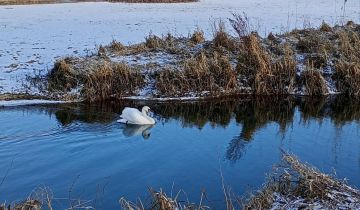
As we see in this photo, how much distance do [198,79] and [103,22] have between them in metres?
12.2

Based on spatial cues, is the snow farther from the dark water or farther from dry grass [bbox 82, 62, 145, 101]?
dry grass [bbox 82, 62, 145, 101]

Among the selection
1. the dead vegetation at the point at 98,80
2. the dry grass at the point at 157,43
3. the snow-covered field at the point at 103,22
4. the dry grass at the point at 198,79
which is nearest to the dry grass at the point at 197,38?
the dry grass at the point at 157,43

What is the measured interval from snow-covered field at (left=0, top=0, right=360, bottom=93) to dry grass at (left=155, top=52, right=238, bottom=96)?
3781 mm

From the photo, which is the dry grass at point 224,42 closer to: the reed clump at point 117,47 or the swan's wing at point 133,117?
the reed clump at point 117,47

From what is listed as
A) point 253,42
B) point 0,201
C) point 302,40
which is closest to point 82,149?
point 0,201

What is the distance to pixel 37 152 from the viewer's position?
978 centimetres

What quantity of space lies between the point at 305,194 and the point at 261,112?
6379 millimetres

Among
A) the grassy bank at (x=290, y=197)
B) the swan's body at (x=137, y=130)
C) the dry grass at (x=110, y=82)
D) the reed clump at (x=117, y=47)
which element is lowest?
the grassy bank at (x=290, y=197)

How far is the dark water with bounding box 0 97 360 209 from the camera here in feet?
27.9

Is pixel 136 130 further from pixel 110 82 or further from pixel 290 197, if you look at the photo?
pixel 290 197

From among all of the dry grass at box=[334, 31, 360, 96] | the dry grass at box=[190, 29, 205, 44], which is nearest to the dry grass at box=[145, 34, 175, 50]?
the dry grass at box=[190, 29, 205, 44]

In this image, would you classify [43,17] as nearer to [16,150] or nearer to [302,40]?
[302,40]

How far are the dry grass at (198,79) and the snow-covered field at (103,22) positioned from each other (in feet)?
12.4

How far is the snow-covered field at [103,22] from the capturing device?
1706 centimetres
